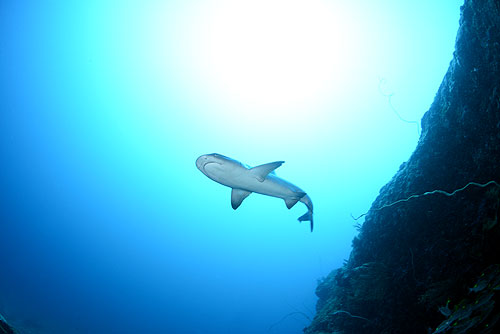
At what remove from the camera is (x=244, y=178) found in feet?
15.4

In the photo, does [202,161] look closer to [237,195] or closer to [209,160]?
[209,160]

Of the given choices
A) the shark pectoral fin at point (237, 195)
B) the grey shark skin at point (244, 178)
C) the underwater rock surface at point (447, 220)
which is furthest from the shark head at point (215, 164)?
the underwater rock surface at point (447, 220)

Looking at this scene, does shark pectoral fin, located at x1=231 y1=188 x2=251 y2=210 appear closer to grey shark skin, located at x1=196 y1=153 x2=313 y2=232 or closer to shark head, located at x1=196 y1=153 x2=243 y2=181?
grey shark skin, located at x1=196 y1=153 x2=313 y2=232

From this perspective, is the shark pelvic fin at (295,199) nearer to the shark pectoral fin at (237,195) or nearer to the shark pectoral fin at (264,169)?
the shark pectoral fin at (237,195)

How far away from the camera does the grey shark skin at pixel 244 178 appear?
13.5ft

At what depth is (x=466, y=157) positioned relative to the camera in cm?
570

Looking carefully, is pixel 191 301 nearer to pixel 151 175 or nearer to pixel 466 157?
pixel 151 175

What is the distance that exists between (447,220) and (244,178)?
588 centimetres

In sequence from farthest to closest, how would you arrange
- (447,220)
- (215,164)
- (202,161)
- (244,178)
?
(447,220) → (244,178) → (215,164) → (202,161)

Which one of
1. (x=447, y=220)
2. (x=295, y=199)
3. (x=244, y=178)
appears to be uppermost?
(x=244, y=178)

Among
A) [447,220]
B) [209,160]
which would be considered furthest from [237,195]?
[447,220]

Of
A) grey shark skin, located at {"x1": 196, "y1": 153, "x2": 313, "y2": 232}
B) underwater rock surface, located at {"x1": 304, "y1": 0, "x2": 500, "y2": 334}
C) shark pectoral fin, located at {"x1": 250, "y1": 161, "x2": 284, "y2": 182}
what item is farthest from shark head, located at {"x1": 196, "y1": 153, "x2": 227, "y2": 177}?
underwater rock surface, located at {"x1": 304, "y1": 0, "x2": 500, "y2": 334}

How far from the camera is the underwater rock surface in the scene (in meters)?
4.81

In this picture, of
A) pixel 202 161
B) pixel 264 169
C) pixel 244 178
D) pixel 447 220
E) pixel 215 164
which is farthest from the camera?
pixel 447 220
